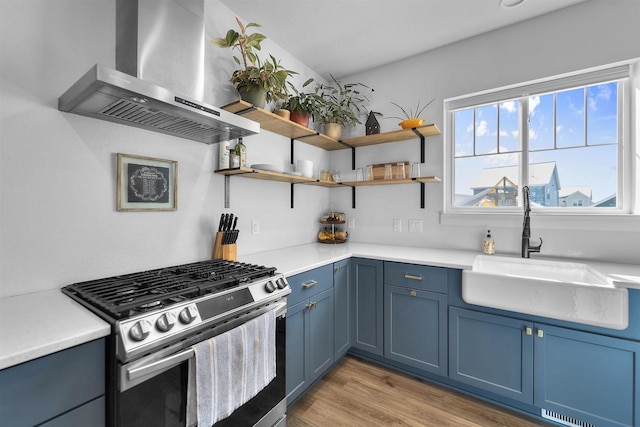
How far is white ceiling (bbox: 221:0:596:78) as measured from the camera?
1.99 meters

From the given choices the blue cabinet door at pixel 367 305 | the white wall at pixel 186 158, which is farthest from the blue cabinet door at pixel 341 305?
the white wall at pixel 186 158

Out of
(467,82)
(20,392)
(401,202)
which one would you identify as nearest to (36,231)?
(20,392)

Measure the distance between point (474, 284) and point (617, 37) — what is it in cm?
192

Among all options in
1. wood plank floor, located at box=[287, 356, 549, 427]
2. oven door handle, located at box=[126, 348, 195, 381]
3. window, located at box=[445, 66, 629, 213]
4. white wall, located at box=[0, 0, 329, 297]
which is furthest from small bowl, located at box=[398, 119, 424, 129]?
oven door handle, located at box=[126, 348, 195, 381]

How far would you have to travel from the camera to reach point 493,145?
2.44m

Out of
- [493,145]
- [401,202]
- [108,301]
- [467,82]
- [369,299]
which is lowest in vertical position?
[369,299]

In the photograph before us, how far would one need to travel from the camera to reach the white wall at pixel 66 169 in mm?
1150

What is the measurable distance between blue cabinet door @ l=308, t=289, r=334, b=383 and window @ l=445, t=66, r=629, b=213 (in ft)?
4.83

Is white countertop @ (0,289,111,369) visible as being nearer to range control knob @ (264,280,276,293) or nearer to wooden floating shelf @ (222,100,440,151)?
range control knob @ (264,280,276,293)

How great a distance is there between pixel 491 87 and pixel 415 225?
1294 millimetres

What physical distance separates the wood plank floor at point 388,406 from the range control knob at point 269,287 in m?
0.90

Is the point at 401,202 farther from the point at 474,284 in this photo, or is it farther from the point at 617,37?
the point at 617,37

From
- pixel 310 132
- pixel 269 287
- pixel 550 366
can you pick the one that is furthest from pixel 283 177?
pixel 550 366

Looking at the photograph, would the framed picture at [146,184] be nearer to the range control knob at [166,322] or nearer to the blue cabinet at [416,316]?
the range control knob at [166,322]
